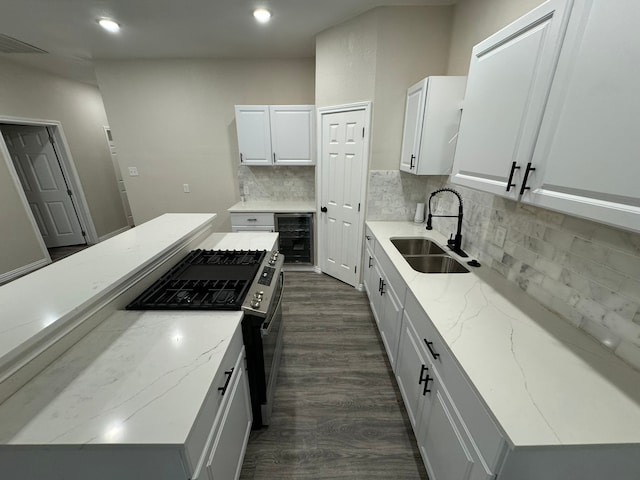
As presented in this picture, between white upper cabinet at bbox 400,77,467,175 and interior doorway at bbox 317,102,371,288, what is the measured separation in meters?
0.52

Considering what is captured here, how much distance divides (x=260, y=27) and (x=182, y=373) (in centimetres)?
306

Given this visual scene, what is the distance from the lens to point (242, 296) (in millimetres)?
1309

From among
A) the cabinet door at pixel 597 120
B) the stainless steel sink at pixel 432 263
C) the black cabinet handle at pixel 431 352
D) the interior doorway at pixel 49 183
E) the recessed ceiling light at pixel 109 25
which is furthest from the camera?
the interior doorway at pixel 49 183

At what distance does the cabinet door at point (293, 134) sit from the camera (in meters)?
3.17

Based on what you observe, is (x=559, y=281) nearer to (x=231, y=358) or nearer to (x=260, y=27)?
(x=231, y=358)

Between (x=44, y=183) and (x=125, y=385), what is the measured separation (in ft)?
17.6

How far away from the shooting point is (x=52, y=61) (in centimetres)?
336

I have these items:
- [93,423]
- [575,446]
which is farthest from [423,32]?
[93,423]

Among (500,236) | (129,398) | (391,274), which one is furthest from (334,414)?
(500,236)

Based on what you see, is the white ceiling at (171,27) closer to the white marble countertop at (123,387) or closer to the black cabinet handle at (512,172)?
the black cabinet handle at (512,172)

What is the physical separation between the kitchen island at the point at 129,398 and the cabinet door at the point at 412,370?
92cm

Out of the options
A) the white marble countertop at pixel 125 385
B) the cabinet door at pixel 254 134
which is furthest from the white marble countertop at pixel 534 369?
the cabinet door at pixel 254 134

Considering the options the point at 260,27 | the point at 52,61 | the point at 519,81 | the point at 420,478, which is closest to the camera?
the point at 519,81

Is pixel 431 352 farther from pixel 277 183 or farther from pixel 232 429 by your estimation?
pixel 277 183
